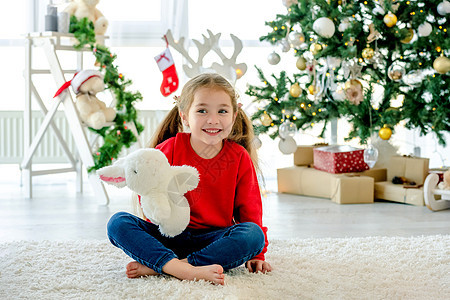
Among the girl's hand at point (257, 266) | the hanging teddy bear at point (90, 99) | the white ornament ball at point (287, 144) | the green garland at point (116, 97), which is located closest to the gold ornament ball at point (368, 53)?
the white ornament ball at point (287, 144)

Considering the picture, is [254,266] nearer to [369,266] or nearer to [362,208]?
[369,266]

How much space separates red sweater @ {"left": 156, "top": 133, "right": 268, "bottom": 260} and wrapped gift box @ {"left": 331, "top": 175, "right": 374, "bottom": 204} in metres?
1.21

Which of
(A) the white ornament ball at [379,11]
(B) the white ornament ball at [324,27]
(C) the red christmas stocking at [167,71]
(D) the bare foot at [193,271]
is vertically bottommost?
(D) the bare foot at [193,271]

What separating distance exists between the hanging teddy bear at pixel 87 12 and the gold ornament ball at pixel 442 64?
158 centimetres

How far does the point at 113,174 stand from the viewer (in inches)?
52.5

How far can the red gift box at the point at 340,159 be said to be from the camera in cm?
281

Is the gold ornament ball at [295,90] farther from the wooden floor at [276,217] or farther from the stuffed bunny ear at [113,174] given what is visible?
the stuffed bunny ear at [113,174]

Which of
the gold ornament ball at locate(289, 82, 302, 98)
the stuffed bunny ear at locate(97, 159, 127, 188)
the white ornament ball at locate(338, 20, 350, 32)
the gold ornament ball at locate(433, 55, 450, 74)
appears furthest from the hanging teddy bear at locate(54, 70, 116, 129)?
the gold ornament ball at locate(433, 55, 450, 74)

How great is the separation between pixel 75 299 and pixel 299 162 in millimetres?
1994

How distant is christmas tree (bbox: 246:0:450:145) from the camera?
257 cm

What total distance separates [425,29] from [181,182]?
63.5 inches

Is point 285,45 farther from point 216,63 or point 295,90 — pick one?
point 216,63

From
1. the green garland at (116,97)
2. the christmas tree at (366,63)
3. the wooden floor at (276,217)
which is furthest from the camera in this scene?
the green garland at (116,97)

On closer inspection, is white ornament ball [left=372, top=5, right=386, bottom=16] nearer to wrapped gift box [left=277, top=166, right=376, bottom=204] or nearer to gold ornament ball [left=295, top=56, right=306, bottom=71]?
gold ornament ball [left=295, top=56, right=306, bottom=71]
